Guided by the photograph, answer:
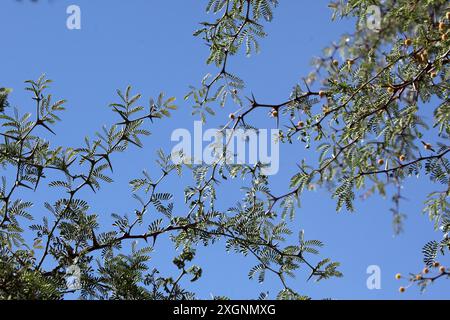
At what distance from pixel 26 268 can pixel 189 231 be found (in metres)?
0.72

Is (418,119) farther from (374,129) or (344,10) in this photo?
(344,10)

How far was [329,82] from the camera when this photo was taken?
310cm

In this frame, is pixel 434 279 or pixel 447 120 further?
pixel 447 120

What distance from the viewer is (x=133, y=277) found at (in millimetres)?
2178

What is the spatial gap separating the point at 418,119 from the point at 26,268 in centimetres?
187

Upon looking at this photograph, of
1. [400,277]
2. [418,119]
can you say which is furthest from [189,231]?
[418,119]

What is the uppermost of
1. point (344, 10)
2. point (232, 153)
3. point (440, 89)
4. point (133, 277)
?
point (344, 10)
